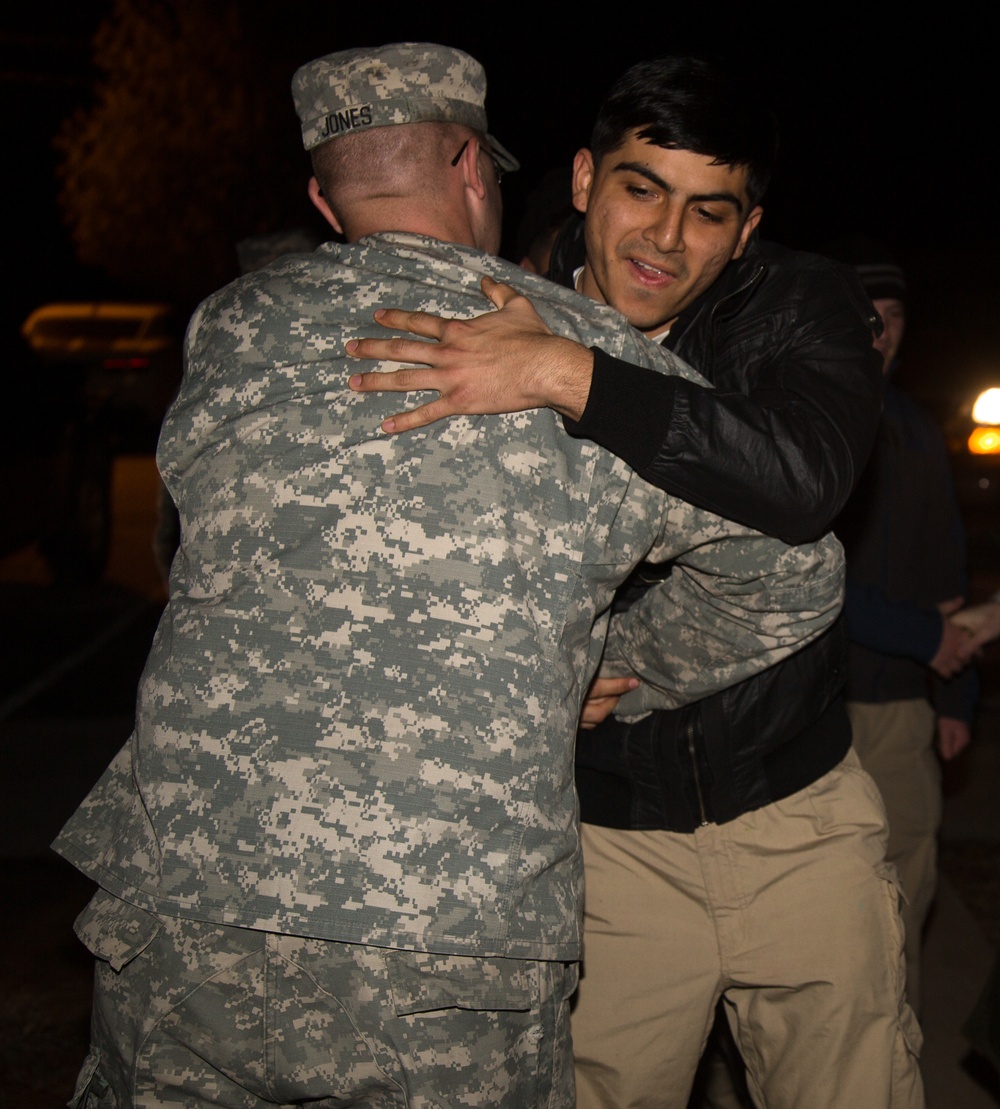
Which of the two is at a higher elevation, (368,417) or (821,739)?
(368,417)

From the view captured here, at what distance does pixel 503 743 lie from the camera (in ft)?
5.65

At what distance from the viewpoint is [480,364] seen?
1779 mm

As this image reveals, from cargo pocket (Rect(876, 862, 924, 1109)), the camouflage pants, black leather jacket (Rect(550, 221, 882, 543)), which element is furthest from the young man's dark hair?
the camouflage pants

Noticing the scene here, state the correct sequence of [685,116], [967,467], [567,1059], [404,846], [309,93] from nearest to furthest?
[404,846], [567,1059], [309,93], [685,116], [967,467]


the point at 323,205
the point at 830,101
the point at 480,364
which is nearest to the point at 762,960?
the point at 480,364

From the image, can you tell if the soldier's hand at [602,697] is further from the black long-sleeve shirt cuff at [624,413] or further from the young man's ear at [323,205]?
the young man's ear at [323,205]

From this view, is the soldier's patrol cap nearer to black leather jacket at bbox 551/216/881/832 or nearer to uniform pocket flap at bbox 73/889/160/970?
black leather jacket at bbox 551/216/881/832

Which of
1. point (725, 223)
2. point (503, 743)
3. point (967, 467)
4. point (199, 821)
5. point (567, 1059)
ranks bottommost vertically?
point (967, 467)

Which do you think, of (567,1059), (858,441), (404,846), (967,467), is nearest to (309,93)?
(858,441)

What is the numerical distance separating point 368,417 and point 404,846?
0.57 meters

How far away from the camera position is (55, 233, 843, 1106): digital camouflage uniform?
1696mm

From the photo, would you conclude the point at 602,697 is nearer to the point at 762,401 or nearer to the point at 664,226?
the point at 762,401

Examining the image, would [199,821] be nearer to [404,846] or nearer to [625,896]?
[404,846]

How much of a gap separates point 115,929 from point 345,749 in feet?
1.44
